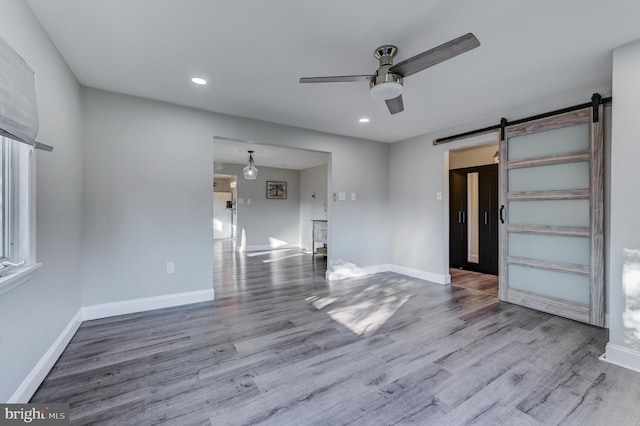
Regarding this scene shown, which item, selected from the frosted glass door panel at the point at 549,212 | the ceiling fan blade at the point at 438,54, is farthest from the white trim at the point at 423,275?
the ceiling fan blade at the point at 438,54

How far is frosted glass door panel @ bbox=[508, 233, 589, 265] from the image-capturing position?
9.50 feet

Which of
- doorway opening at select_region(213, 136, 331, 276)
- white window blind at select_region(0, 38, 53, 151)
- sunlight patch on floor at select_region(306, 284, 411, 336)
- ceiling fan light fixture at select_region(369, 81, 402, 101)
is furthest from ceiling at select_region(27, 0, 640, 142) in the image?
doorway opening at select_region(213, 136, 331, 276)

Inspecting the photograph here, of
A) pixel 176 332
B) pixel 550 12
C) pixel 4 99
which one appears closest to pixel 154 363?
pixel 176 332

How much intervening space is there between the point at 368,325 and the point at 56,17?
135 inches

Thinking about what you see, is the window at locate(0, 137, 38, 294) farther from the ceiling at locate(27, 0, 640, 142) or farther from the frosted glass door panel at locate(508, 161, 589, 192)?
the frosted glass door panel at locate(508, 161, 589, 192)

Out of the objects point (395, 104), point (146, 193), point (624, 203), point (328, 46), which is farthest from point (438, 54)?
point (146, 193)

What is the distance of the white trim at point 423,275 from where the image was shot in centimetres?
436

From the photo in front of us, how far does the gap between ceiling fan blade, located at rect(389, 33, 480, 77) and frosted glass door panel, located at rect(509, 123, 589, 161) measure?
2.17m

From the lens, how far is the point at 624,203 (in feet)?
6.91

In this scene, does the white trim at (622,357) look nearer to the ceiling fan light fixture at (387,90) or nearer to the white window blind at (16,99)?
the ceiling fan light fixture at (387,90)

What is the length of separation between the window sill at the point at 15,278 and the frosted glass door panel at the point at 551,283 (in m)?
4.45

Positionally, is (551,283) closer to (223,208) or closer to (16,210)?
(16,210)

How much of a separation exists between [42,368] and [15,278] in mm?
861

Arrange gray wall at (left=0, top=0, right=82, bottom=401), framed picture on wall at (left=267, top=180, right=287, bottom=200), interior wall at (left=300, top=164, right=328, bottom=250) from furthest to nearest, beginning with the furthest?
framed picture on wall at (left=267, top=180, right=287, bottom=200), interior wall at (left=300, top=164, right=328, bottom=250), gray wall at (left=0, top=0, right=82, bottom=401)
